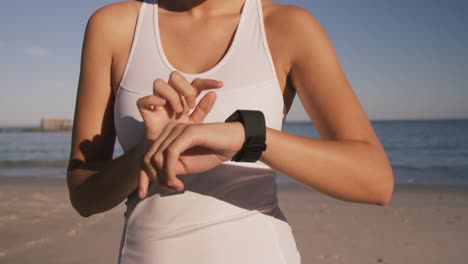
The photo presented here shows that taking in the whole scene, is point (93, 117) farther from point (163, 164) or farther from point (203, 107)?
point (163, 164)

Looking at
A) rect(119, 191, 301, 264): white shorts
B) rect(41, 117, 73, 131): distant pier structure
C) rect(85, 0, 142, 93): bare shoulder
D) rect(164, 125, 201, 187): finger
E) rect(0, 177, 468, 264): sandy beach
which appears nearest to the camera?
rect(164, 125, 201, 187): finger

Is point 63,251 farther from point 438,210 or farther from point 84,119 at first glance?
point 438,210

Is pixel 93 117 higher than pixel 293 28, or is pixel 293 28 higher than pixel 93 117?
pixel 293 28

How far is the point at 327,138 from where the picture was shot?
1.45 meters

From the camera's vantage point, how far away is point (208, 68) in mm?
1596

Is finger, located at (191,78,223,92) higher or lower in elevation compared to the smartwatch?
higher

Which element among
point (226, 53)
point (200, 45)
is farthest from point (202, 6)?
point (226, 53)

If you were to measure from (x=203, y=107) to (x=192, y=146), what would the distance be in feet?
0.69

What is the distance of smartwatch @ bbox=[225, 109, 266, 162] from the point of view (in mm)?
1175

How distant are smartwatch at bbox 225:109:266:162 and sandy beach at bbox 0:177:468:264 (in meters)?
4.78

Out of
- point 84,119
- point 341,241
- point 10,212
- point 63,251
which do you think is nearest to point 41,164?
point 10,212

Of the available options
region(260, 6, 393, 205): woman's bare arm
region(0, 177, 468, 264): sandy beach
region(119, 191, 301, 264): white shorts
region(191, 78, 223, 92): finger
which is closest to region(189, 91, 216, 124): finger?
region(191, 78, 223, 92): finger

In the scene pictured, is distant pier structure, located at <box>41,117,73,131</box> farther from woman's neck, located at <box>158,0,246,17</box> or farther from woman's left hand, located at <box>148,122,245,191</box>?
woman's left hand, located at <box>148,122,245,191</box>

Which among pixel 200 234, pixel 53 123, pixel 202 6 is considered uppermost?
pixel 202 6
